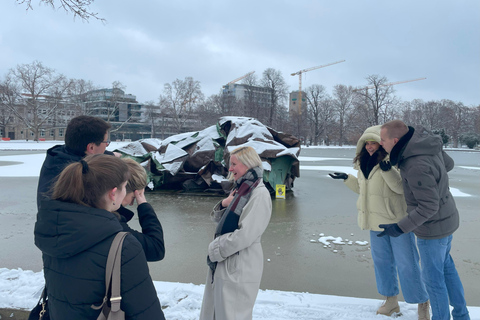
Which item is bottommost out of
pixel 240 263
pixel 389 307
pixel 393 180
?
pixel 389 307

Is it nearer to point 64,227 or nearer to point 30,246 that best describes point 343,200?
point 30,246

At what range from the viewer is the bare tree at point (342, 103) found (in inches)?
2776

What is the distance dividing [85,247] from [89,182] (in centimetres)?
28

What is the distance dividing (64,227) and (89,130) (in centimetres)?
119

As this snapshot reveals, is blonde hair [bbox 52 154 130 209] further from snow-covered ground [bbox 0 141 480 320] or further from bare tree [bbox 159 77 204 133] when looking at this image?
bare tree [bbox 159 77 204 133]

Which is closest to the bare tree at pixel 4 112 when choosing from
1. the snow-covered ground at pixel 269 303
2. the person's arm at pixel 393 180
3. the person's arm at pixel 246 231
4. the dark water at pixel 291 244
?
the dark water at pixel 291 244

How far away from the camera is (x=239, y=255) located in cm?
228

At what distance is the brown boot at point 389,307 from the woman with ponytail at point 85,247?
7.47 feet

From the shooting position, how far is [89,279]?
1.43m

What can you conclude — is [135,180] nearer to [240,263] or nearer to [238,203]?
[238,203]

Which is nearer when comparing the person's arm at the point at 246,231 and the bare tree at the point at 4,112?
the person's arm at the point at 246,231

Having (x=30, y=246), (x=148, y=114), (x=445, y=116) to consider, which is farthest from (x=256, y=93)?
(x=30, y=246)

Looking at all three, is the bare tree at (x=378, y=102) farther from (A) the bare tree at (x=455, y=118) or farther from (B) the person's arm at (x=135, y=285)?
(B) the person's arm at (x=135, y=285)

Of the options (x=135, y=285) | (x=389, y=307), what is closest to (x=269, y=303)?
(x=389, y=307)
